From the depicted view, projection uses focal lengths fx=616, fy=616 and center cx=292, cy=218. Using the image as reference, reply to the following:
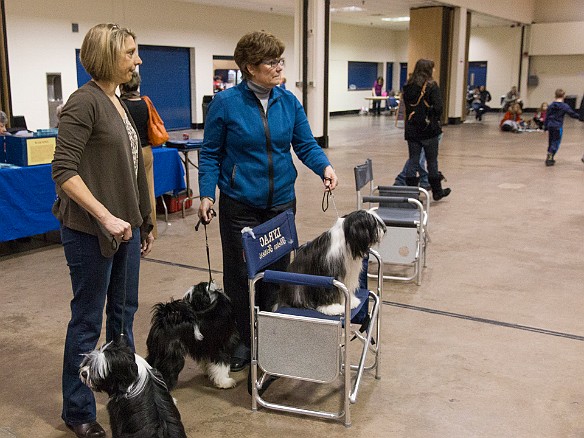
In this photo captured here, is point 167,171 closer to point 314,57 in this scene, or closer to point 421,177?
point 421,177

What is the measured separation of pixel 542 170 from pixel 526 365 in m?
6.66

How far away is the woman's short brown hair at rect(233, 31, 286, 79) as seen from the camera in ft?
7.84

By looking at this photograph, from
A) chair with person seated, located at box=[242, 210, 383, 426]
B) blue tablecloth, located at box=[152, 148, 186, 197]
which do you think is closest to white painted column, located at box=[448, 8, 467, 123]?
blue tablecloth, located at box=[152, 148, 186, 197]

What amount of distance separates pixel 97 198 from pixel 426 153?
478cm

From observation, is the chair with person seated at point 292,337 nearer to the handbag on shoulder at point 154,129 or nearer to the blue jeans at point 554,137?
the handbag on shoulder at point 154,129

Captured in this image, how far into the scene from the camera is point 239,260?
8.77ft

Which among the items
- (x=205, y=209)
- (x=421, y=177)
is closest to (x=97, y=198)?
(x=205, y=209)

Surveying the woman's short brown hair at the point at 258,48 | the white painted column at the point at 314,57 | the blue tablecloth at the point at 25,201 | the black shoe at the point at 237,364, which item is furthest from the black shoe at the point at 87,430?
the white painted column at the point at 314,57

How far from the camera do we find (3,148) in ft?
15.3

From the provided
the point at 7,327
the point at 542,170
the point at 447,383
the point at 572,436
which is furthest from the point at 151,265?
the point at 542,170

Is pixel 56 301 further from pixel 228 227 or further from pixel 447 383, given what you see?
pixel 447 383

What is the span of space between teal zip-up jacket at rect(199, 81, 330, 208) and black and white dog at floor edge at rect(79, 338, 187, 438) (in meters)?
0.87

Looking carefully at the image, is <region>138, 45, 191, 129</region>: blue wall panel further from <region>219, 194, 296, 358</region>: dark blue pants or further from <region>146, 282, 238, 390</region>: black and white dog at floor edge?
<region>146, 282, 238, 390</region>: black and white dog at floor edge

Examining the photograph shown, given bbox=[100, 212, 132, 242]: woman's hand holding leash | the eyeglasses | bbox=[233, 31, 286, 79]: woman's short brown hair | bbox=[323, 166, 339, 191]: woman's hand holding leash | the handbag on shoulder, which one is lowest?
bbox=[100, 212, 132, 242]: woman's hand holding leash
